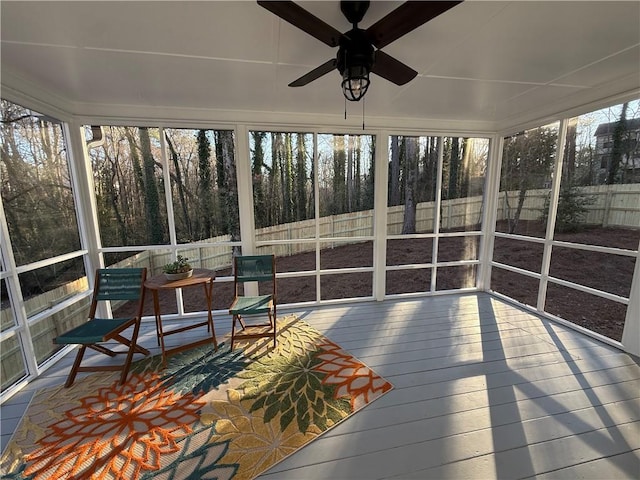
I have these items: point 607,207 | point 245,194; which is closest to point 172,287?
point 245,194

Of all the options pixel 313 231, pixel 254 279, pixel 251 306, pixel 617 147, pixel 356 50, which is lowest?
pixel 251 306

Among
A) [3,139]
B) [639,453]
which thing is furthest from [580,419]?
[3,139]

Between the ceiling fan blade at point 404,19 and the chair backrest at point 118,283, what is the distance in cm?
259

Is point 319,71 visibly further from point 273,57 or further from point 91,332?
point 91,332

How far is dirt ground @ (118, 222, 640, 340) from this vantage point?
2.65 m

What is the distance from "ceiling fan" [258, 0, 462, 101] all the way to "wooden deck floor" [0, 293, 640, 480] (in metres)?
2.05

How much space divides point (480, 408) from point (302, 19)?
2.49 m

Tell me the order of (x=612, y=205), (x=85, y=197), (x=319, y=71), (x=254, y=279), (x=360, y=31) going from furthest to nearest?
1. (x=254, y=279)
2. (x=85, y=197)
3. (x=612, y=205)
4. (x=319, y=71)
5. (x=360, y=31)

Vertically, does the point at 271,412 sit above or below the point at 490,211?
below

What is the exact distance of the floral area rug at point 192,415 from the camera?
4.92 feet

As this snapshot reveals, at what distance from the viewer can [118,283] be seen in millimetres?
2531

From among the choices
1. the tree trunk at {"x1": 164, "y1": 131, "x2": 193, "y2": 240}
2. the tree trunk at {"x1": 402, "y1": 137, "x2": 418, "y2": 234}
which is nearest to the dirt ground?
the tree trunk at {"x1": 402, "y1": 137, "x2": 418, "y2": 234}

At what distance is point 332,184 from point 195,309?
234 cm

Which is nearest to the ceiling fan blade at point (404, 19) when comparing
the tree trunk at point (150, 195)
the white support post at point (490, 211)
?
the tree trunk at point (150, 195)
